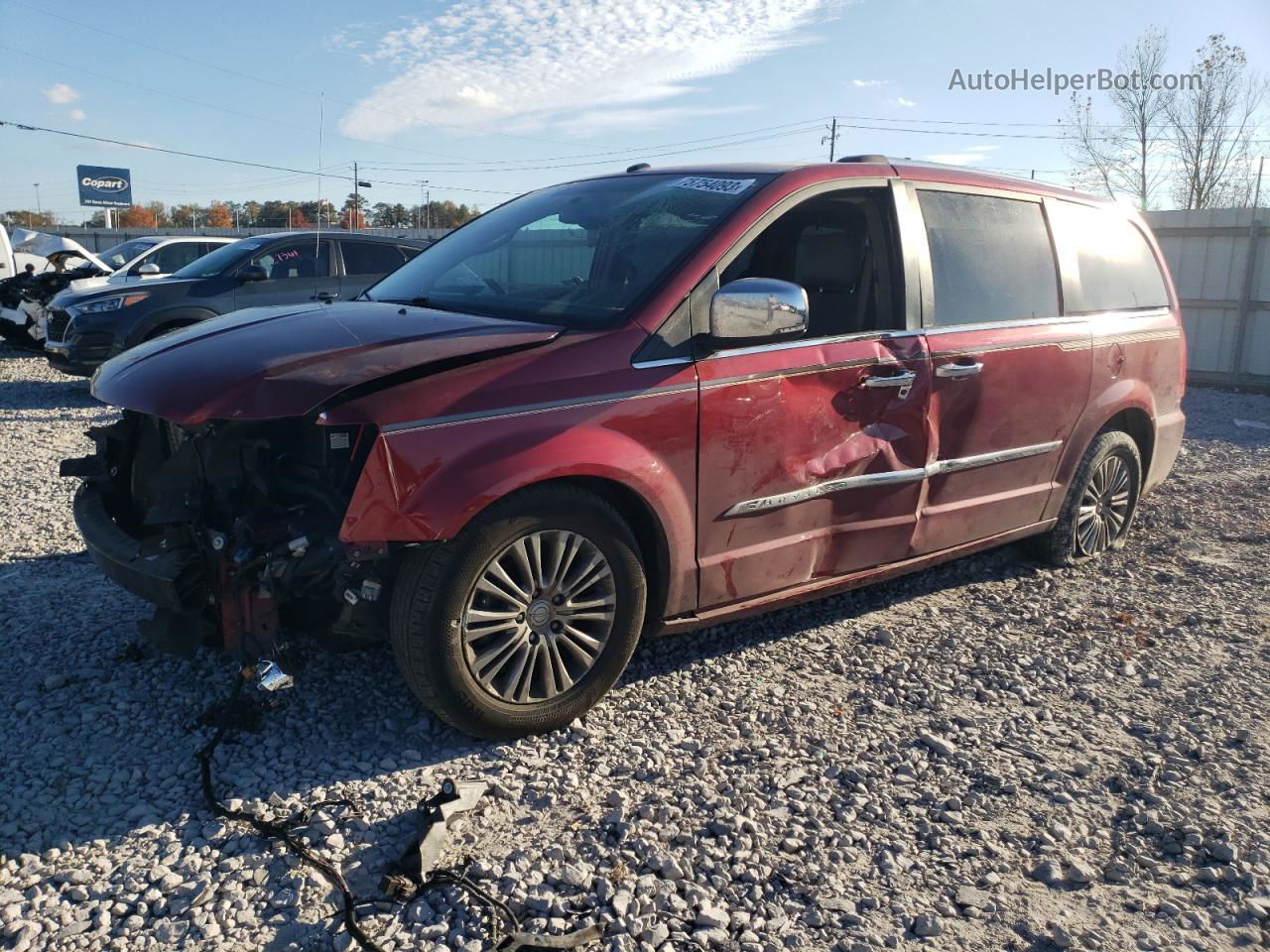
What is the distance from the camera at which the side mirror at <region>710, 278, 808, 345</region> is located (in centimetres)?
345

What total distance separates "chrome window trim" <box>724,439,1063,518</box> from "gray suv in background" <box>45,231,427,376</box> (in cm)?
685

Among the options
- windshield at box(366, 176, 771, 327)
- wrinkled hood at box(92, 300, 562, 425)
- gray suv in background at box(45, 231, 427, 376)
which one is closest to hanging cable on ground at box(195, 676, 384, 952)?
wrinkled hood at box(92, 300, 562, 425)

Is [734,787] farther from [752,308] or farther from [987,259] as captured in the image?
[987,259]

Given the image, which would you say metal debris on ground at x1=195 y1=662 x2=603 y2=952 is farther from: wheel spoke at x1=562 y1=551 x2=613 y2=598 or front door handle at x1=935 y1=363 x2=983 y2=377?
front door handle at x1=935 y1=363 x2=983 y2=377

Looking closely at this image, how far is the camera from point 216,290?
1029cm

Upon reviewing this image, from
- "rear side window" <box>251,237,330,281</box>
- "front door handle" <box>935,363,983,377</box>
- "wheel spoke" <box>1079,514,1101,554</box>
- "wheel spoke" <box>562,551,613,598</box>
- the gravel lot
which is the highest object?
"rear side window" <box>251,237,330,281</box>

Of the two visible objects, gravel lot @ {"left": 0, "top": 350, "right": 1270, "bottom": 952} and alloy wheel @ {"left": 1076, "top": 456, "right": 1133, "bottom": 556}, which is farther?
alloy wheel @ {"left": 1076, "top": 456, "right": 1133, "bottom": 556}

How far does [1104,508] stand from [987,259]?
6.02ft

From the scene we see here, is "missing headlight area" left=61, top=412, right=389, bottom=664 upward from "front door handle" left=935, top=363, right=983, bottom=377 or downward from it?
downward

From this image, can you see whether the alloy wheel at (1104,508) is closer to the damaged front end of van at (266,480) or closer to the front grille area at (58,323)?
the damaged front end of van at (266,480)

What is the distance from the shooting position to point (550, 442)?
313 centimetres

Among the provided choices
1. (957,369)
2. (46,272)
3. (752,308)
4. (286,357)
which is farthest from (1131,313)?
(46,272)

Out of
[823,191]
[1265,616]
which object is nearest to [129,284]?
[823,191]

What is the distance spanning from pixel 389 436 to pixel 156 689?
155 cm
